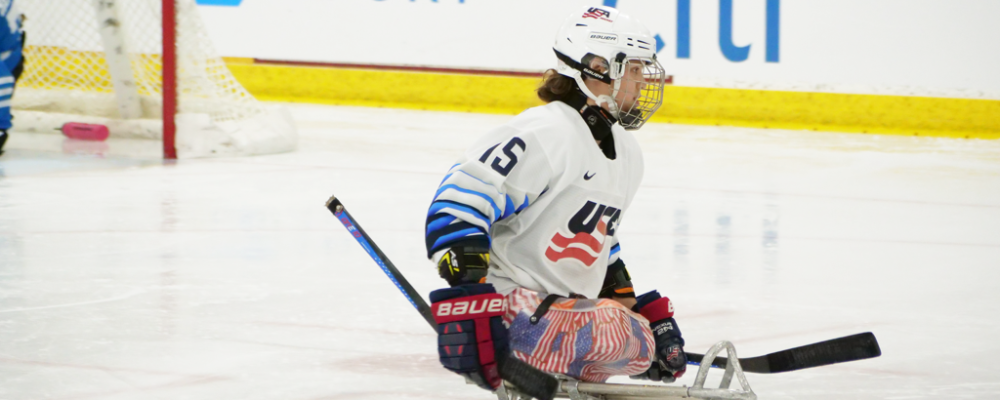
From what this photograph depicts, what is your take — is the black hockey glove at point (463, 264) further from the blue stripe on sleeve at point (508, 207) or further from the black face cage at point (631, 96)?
the black face cage at point (631, 96)

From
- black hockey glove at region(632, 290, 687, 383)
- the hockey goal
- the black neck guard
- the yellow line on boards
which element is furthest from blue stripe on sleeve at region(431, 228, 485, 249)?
the yellow line on boards

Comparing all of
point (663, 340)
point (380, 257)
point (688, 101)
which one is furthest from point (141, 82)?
point (663, 340)

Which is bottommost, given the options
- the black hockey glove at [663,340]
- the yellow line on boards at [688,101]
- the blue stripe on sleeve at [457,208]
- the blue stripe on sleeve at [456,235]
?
the yellow line on boards at [688,101]

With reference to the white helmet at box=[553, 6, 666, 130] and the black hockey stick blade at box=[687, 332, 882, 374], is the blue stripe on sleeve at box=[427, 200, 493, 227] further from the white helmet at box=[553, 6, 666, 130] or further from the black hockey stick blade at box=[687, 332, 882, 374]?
the black hockey stick blade at box=[687, 332, 882, 374]

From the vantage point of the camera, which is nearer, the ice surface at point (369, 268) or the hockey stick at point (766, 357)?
the hockey stick at point (766, 357)

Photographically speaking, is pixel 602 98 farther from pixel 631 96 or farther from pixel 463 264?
pixel 463 264

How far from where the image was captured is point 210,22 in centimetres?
814

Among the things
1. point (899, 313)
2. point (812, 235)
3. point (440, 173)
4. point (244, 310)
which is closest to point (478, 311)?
point (244, 310)

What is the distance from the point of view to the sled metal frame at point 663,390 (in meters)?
1.45

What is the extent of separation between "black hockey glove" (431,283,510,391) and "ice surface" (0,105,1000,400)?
0.65 metres

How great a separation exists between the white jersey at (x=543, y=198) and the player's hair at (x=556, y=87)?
2cm

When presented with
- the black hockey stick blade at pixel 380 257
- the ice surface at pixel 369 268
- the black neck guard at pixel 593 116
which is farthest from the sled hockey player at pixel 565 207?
the ice surface at pixel 369 268

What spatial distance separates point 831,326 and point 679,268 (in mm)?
664

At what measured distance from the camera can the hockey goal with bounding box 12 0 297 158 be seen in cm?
552
